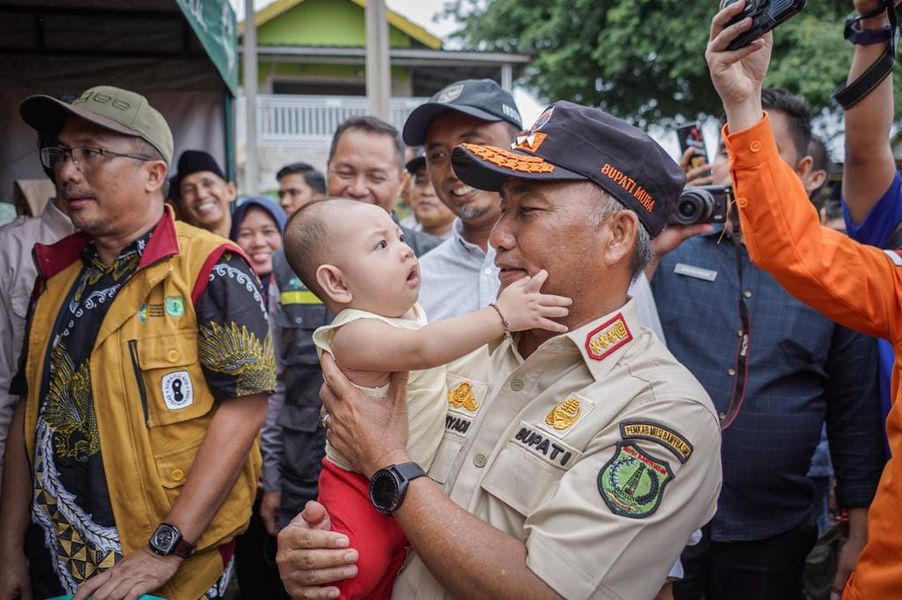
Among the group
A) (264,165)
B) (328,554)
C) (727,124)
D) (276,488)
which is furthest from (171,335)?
(264,165)

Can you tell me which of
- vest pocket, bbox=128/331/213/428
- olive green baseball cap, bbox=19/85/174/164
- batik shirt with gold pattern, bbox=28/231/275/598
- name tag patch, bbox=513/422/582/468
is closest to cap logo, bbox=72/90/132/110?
olive green baseball cap, bbox=19/85/174/164

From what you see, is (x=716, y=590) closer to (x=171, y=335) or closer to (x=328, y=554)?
(x=328, y=554)

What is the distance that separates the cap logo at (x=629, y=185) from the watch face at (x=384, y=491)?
90cm

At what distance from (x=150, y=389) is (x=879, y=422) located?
9.01 ft

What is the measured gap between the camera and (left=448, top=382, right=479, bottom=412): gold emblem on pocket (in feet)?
6.49

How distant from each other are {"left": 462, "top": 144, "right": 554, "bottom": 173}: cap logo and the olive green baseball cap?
4.62ft

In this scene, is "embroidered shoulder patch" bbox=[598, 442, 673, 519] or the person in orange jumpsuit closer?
"embroidered shoulder patch" bbox=[598, 442, 673, 519]

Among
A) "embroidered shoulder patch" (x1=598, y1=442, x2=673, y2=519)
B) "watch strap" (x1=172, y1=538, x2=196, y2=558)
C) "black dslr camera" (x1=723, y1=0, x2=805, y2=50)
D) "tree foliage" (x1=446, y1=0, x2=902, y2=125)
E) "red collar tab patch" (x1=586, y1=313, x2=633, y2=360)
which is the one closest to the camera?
"embroidered shoulder patch" (x1=598, y1=442, x2=673, y2=519)

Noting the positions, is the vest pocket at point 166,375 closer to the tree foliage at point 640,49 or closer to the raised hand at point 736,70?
the raised hand at point 736,70

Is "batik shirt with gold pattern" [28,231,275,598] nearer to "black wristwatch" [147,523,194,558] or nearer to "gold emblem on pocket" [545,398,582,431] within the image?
"black wristwatch" [147,523,194,558]

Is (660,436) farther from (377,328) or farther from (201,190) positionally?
(201,190)

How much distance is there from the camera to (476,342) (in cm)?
177

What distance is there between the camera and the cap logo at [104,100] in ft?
8.63

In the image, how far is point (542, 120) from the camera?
6.31ft
